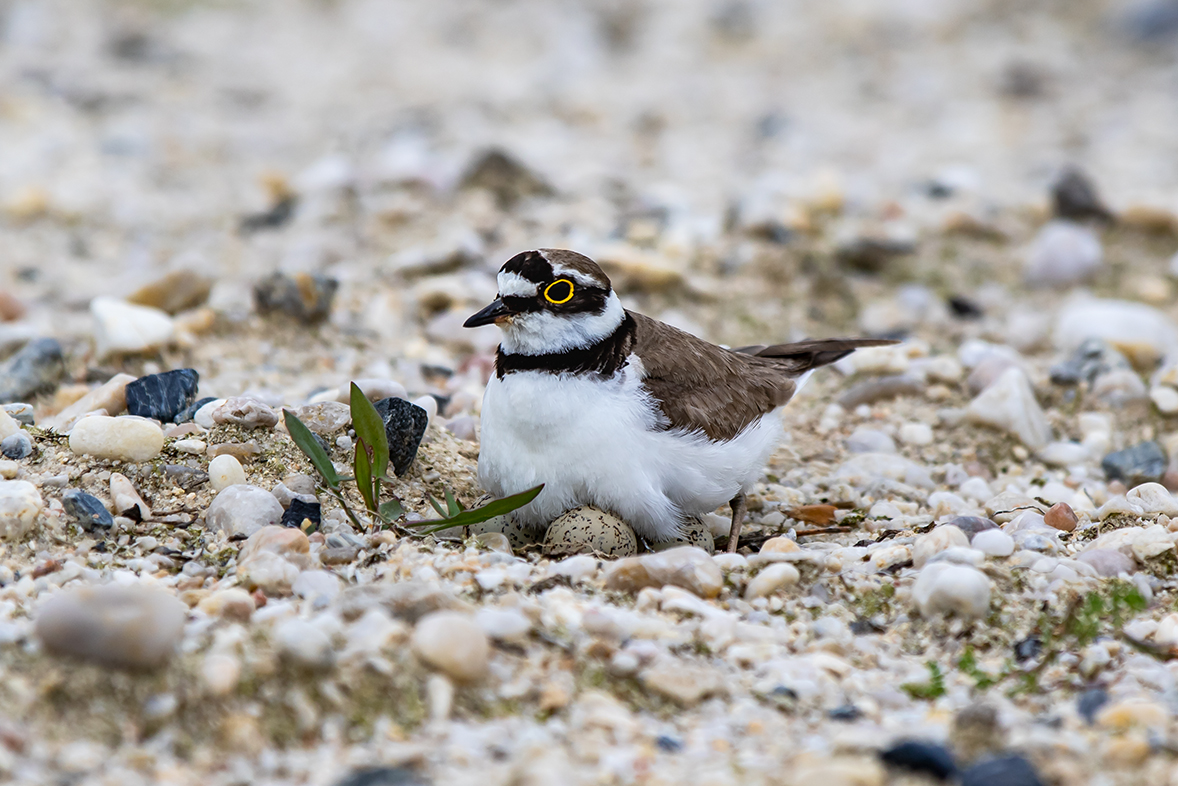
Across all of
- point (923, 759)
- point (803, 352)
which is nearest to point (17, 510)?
point (923, 759)

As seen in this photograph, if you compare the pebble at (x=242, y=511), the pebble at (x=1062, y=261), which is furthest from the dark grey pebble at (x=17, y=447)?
the pebble at (x=1062, y=261)

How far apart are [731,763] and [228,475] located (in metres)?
2.31

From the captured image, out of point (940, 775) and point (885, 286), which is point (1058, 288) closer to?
point (885, 286)

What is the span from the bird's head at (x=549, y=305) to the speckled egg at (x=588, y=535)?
2.03 ft

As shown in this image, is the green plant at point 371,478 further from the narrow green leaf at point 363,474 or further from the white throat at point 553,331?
the white throat at point 553,331

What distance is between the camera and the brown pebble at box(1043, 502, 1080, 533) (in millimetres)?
4430

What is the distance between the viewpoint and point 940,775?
2686 millimetres

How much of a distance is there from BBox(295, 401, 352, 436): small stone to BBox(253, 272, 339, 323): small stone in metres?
1.81

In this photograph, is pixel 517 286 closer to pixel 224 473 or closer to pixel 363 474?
pixel 363 474

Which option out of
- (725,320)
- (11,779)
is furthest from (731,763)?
(725,320)

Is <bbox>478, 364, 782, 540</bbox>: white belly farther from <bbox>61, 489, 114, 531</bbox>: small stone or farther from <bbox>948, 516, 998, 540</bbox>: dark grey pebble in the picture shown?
<bbox>61, 489, 114, 531</bbox>: small stone

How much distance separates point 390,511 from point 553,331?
87 cm

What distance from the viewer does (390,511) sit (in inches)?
166

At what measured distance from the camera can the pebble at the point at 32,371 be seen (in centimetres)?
557
